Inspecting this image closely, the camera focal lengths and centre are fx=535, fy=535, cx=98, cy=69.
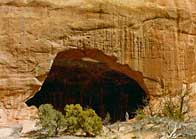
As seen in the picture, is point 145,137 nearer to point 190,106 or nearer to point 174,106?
point 174,106

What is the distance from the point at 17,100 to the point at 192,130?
422cm

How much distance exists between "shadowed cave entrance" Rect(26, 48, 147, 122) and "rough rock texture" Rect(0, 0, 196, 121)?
1992 mm

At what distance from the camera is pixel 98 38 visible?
482 inches

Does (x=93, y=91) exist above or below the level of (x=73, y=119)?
below

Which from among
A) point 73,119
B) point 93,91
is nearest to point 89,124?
point 73,119

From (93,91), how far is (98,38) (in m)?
3.35

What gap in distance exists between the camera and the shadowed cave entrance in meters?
14.9

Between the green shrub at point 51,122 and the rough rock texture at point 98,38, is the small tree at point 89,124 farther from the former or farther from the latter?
the rough rock texture at point 98,38

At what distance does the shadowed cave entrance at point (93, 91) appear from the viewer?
48.8 feet

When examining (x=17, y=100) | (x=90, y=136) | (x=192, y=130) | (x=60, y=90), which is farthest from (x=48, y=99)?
(x=192, y=130)

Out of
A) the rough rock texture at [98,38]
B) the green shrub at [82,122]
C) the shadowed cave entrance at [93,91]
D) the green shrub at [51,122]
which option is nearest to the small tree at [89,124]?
the green shrub at [82,122]

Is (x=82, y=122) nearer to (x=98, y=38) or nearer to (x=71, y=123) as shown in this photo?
(x=71, y=123)

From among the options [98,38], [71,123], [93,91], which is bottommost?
[93,91]

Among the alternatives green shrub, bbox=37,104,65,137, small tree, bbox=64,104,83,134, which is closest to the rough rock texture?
green shrub, bbox=37,104,65,137
